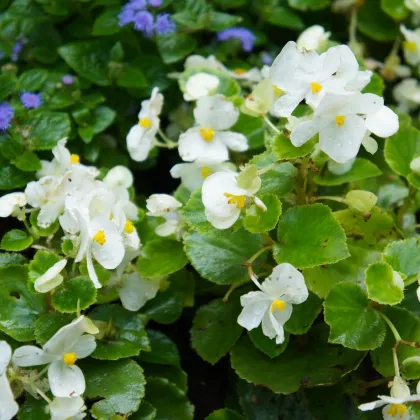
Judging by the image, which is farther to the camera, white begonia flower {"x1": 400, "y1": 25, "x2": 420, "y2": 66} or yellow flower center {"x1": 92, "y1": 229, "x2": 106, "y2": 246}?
white begonia flower {"x1": 400, "y1": 25, "x2": 420, "y2": 66}

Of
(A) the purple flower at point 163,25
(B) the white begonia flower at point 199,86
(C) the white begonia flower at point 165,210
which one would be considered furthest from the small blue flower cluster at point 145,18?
(C) the white begonia flower at point 165,210

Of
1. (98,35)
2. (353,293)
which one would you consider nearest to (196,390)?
(353,293)

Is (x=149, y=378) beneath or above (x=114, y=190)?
beneath

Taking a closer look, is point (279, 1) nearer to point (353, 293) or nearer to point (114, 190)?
point (114, 190)

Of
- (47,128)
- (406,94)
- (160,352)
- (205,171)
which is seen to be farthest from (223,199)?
(406,94)

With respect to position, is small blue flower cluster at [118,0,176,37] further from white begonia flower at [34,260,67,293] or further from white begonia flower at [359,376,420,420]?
white begonia flower at [359,376,420,420]

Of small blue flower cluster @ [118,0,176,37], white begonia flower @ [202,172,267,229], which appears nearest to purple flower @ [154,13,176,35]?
small blue flower cluster @ [118,0,176,37]

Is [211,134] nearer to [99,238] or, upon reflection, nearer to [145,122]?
[145,122]
